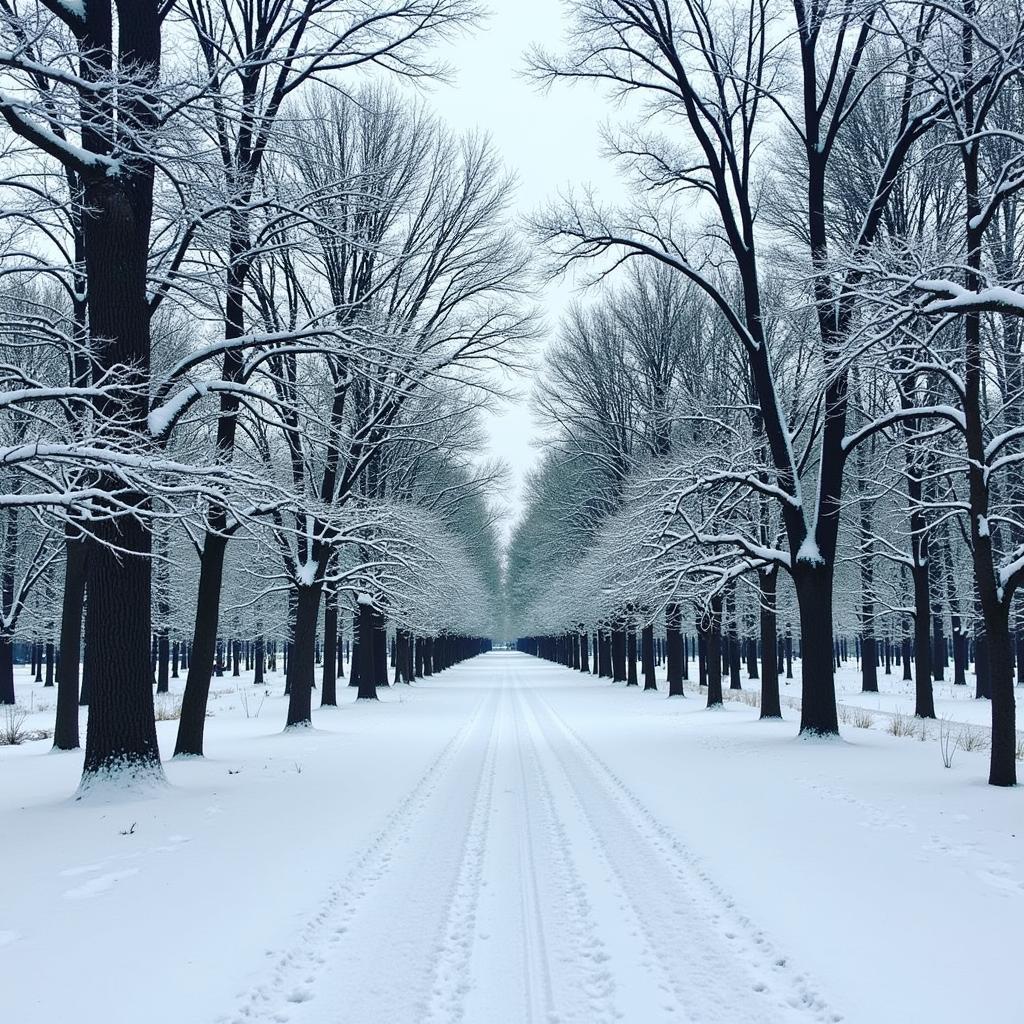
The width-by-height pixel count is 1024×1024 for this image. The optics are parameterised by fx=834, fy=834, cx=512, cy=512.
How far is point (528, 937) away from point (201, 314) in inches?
464

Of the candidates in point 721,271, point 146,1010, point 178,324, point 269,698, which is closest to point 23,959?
point 146,1010

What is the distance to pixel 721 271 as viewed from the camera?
89.5 feet

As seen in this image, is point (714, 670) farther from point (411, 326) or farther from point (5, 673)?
point (5, 673)

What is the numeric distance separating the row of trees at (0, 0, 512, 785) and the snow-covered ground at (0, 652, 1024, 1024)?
→ 110 inches

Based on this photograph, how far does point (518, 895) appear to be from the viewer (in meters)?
6.39

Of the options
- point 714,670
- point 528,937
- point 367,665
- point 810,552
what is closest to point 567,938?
point 528,937

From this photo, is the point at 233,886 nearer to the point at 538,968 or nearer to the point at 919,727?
the point at 538,968

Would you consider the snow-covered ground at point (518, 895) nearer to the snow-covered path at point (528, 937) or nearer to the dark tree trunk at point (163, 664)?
the snow-covered path at point (528, 937)

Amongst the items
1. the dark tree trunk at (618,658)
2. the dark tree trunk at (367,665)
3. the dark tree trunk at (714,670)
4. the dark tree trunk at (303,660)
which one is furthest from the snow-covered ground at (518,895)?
the dark tree trunk at (618,658)

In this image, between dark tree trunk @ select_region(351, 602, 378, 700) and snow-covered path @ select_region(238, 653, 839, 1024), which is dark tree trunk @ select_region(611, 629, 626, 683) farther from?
snow-covered path @ select_region(238, 653, 839, 1024)

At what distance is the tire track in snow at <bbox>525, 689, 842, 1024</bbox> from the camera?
4.52m

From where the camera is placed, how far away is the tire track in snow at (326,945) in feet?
14.5

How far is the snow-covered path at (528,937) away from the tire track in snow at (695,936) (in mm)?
12

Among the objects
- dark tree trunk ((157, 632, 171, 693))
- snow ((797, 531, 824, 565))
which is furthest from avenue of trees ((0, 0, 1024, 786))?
dark tree trunk ((157, 632, 171, 693))
